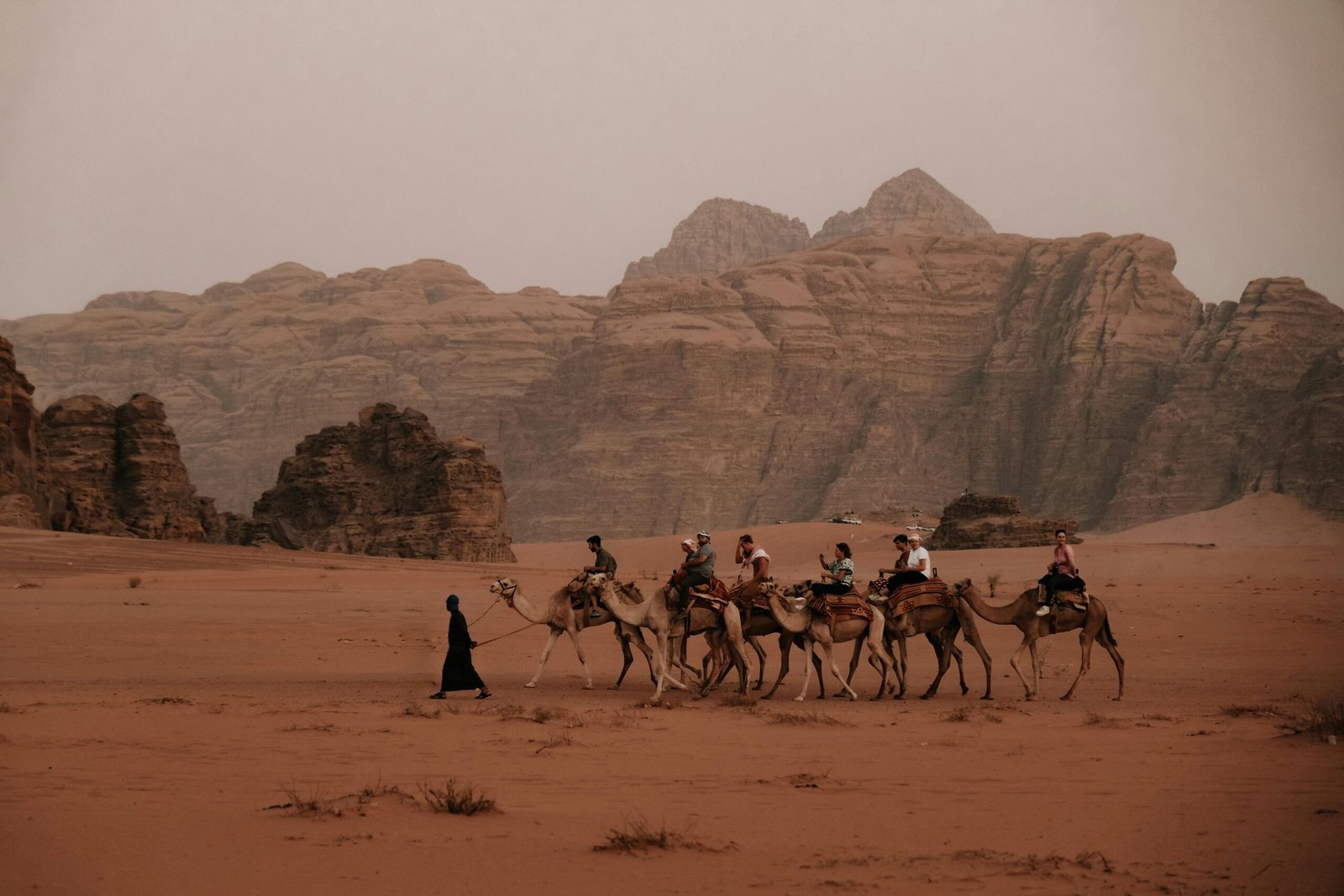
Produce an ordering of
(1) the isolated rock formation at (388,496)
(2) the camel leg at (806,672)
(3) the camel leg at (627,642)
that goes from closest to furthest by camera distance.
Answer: (2) the camel leg at (806,672), (3) the camel leg at (627,642), (1) the isolated rock formation at (388,496)

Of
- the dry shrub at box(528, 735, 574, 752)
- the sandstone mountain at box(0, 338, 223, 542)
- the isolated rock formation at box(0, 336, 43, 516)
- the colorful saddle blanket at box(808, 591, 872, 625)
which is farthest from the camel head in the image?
the sandstone mountain at box(0, 338, 223, 542)

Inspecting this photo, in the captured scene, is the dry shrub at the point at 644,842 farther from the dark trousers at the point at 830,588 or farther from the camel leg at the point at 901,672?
the camel leg at the point at 901,672

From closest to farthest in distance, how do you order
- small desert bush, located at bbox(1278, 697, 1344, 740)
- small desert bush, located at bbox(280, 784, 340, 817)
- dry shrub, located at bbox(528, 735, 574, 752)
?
small desert bush, located at bbox(280, 784, 340, 817) → small desert bush, located at bbox(1278, 697, 1344, 740) → dry shrub, located at bbox(528, 735, 574, 752)

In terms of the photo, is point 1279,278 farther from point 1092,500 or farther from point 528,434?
point 528,434

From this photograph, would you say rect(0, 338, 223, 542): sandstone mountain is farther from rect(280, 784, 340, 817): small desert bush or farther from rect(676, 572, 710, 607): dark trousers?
rect(280, 784, 340, 817): small desert bush

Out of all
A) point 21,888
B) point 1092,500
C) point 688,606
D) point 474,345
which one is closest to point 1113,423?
point 1092,500

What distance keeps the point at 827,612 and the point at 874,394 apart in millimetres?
131010

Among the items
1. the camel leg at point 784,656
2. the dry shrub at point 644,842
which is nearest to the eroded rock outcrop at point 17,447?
the camel leg at point 784,656

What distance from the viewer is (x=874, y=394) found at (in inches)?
5773

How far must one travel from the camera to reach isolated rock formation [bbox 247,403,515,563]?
5769cm

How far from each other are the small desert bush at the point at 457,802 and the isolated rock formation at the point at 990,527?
57344 millimetres

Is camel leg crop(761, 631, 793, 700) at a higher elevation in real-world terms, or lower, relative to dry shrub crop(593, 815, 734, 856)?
higher

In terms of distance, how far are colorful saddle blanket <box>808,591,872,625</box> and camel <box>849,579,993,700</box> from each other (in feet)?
1.12

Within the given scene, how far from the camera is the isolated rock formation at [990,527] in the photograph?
66.9 meters
